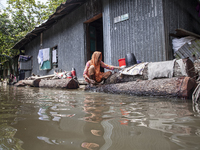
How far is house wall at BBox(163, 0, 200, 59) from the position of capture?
4.66 meters

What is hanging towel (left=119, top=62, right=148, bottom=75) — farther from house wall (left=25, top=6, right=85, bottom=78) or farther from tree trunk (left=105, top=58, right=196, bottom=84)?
house wall (left=25, top=6, right=85, bottom=78)

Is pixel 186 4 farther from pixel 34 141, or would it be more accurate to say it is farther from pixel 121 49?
pixel 34 141

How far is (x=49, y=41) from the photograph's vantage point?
10383mm

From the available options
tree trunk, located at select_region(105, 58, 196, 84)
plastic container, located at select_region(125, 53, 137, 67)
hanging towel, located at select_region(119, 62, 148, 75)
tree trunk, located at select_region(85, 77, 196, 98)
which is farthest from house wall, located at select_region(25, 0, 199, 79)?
tree trunk, located at select_region(85, 77, 196, 98)

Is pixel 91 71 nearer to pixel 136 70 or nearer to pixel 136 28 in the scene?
pixel 136 70

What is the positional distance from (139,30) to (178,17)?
1.65 m

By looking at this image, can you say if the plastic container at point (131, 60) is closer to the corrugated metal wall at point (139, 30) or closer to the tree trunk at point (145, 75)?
the tree trunk at point (145, 75)

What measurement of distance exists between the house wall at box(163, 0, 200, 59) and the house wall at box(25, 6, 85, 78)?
3967 mm

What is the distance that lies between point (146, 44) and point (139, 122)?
4.23 m

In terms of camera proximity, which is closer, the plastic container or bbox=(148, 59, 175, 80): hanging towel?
bbox=(148, 59, 175, 80): hanging towel

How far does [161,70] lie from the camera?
10.2ft

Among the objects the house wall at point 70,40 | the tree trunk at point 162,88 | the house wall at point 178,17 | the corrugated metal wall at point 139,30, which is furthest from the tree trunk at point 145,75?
the house wall at point 70,40

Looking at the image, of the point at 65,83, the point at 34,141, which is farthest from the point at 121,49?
the point at 34,141

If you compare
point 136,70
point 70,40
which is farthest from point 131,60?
point 70,40
